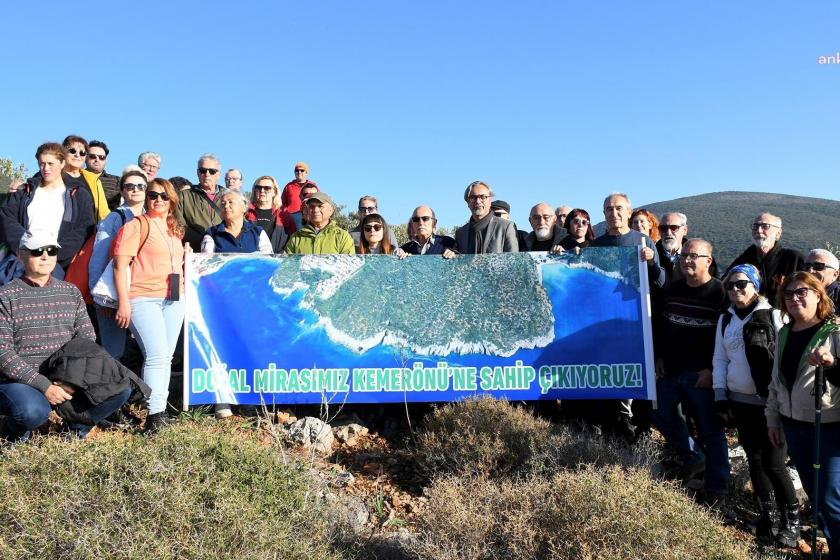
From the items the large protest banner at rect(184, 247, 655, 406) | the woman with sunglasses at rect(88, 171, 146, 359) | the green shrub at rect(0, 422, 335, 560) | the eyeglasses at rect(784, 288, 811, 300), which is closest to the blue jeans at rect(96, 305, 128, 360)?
the woman with sunglasses at rect(88, 171, 146, 359)

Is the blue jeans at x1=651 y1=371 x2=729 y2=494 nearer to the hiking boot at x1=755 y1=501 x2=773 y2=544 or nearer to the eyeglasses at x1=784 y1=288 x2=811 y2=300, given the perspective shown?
the hiking boot at x1=755 y1=501 x2=773 y2=544

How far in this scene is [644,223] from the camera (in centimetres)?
663

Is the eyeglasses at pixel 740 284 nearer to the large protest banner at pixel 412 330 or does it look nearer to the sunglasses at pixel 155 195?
the large protest banner at pixel 412 330

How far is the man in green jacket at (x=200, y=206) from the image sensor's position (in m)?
6.75

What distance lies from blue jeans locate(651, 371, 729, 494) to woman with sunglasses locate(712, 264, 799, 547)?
232mm

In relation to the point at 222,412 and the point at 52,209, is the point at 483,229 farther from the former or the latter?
the point at 52,209

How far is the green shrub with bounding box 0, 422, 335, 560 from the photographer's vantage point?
279 centimetres

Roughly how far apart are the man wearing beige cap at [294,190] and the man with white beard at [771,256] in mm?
5504

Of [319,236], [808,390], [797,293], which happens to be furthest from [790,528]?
[319,236]

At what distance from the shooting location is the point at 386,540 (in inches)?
153

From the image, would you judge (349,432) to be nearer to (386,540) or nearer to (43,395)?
(386,540)

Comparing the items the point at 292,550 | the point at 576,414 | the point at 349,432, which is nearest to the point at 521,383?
the point at 576,414

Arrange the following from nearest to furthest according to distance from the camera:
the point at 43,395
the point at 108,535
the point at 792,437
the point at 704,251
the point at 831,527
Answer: the point at 108,535 → the point at 831,527 → the point at 792,437 → the point at 43,395 → the point at 704,251

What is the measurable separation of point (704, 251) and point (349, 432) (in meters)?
3.52
